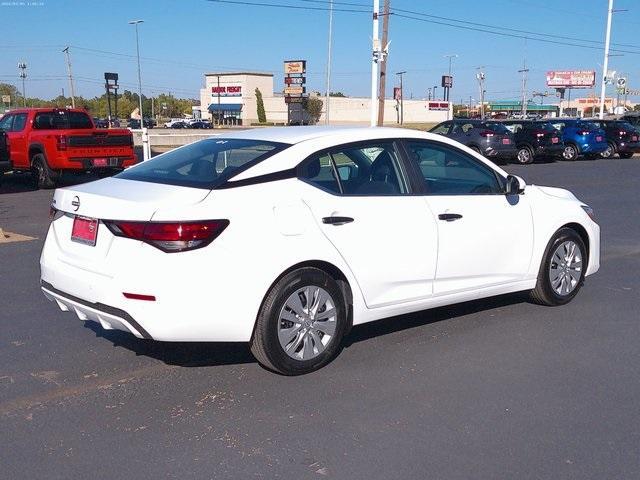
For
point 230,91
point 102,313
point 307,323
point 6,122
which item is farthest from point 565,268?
point 230,91

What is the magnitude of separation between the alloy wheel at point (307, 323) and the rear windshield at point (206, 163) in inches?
35.8

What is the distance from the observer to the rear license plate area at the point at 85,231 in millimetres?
4546

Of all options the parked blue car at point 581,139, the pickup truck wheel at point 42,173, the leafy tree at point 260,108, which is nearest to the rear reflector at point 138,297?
the pickup truck wheel at point 42,173

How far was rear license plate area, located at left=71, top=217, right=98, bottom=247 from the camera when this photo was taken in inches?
179

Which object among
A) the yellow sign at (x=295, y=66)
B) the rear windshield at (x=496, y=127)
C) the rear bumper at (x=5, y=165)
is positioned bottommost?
the rear bumper at (x=5, y=165)

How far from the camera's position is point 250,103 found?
320 ft

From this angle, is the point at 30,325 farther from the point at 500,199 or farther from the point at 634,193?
the point at 634,193

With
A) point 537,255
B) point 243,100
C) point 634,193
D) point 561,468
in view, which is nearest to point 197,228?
point 561,468

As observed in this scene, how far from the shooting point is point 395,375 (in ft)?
15.9

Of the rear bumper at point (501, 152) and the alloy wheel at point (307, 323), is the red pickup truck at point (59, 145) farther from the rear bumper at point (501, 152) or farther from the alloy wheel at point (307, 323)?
the rear bumper at point (501, 152)

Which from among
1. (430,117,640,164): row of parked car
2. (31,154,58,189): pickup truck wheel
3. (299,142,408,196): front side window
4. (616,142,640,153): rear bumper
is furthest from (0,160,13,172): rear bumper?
(616,142,640,153): rear bumper

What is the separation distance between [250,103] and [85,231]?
95.0 metres

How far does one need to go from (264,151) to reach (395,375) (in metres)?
1.75

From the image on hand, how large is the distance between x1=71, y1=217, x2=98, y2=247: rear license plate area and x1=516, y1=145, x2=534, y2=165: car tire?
25070mm
